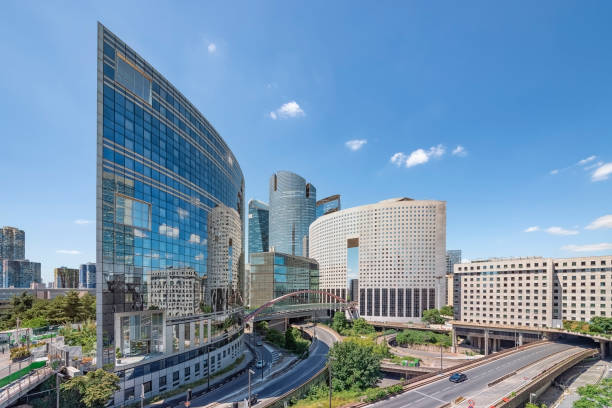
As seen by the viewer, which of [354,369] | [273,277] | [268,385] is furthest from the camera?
[273,277]

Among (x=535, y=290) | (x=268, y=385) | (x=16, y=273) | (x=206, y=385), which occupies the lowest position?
(x=16, y=273)

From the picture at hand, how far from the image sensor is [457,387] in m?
45.6

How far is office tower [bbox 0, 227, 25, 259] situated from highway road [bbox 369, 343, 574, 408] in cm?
25366

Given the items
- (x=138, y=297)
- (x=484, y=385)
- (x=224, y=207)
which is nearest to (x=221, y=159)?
(x=224, y=207)

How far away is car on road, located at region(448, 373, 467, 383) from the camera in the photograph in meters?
48.1

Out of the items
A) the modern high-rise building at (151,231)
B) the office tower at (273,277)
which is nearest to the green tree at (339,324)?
the office tower at (273,277)

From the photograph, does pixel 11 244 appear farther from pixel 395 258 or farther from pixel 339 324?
pixel 395 258

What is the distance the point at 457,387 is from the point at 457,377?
3230mm

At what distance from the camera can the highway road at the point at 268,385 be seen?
45.0m

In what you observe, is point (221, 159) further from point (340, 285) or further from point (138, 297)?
point (340, 285)

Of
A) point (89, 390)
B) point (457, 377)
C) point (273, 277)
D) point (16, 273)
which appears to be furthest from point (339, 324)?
point (16, 273)

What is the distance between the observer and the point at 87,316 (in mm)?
61719

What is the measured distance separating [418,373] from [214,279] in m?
51.7

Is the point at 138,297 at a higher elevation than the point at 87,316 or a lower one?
higher
